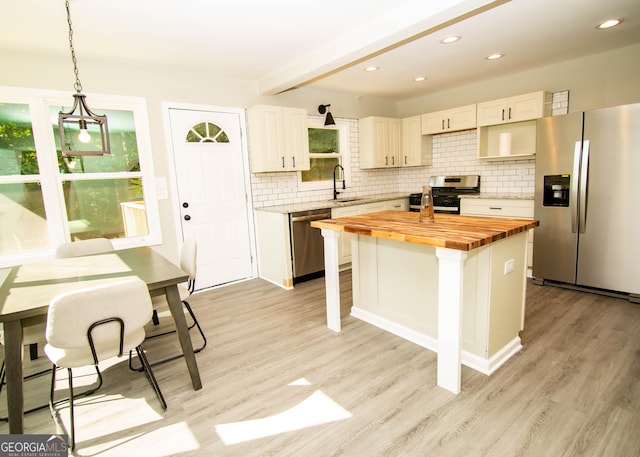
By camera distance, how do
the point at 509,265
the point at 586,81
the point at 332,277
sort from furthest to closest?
the point at 586,81
the point at 332,277
the point at 509,265

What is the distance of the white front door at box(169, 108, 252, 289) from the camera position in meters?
3.95

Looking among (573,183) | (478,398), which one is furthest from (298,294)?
(573,183)

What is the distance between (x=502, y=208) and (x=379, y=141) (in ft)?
6.82

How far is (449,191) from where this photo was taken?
5363 mm

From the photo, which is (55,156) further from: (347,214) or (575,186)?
(575,186)

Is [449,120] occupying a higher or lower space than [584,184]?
higher

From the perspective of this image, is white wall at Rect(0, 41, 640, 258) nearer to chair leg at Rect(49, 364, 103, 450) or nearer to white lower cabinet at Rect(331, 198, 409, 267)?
white lower cabinet at Rect(331, 198, 409, 267)

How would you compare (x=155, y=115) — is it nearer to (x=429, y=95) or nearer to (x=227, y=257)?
(x=227, y=257)

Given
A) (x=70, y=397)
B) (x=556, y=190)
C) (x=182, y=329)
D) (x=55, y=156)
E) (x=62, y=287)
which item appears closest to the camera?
(x=70, y=397)

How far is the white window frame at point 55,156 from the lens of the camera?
10.3 feet

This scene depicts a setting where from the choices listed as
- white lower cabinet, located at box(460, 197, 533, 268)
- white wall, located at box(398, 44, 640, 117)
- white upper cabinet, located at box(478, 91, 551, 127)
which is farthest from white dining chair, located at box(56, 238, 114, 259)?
white wall, located at box(398, 44, 640, 117)

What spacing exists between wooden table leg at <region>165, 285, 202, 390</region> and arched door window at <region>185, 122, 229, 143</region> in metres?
2.36

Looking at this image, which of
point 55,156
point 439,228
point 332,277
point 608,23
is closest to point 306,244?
point 332,277

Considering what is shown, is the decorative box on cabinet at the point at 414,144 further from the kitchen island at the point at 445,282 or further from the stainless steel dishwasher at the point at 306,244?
the kitchen island at the point at 445,282
